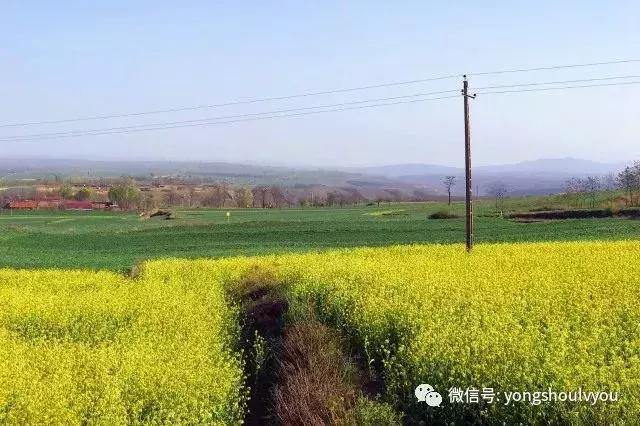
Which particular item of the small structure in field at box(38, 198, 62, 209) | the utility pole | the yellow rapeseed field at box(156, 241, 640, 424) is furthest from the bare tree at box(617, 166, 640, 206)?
the small structure in field at box(38, 198, 62, 209)

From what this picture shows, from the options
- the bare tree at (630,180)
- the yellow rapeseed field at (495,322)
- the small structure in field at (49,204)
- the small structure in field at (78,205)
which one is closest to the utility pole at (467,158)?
the yellow rapeseed field at (495,322)

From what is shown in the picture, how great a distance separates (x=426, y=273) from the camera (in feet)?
65.1

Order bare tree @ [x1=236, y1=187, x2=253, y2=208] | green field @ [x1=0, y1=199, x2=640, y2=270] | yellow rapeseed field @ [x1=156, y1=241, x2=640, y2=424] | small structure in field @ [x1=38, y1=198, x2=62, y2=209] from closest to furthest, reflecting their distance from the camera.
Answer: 1. yellow rapeseed field @ [x1=156, y1=241, x2=640, y2=424]
2. green field @ [x1=0, y1=199, x2=640, y2=270]
3. small structure in field @ [x1=38, y1=198, x2=62, y2=209]
4. bare tree @ [x1=236, y1=187, x2=253, y2=208]

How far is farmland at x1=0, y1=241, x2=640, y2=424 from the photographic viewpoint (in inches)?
384

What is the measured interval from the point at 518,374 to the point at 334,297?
8011mm

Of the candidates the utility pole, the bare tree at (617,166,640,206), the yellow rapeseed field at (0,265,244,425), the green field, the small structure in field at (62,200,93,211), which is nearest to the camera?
the yellow rapeseed field at (0,265,244,425)

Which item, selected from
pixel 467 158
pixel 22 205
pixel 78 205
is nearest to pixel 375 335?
pixel 467 158

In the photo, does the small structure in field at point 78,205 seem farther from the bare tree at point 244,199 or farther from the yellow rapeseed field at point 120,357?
the yellow rapeseed field at point 120,357

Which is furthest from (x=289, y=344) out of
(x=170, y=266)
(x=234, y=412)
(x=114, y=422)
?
(x=170, y=266)

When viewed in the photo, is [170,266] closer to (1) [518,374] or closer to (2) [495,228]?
(1) [518,374]

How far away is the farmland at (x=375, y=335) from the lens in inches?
384

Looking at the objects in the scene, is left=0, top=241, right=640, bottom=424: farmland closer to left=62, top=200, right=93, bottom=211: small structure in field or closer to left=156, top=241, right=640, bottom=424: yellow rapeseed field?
left=156, top=241, right=640, bottom=424: yellow rapeseed field

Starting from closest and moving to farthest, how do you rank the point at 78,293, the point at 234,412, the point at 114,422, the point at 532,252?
the point at 114,422
the point at 234,412
the point at 78,293
the point at 532,252

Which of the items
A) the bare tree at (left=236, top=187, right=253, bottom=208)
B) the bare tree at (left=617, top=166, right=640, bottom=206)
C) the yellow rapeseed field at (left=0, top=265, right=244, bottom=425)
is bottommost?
the bare tree at (left=236, top=187, right=253, bottom=208)
